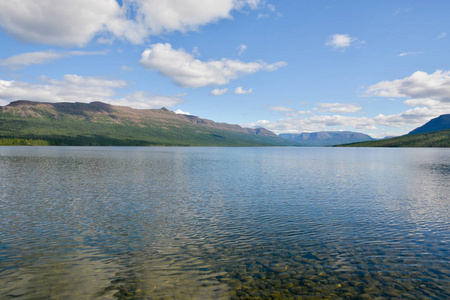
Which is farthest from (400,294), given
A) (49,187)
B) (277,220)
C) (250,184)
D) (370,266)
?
(49,187)

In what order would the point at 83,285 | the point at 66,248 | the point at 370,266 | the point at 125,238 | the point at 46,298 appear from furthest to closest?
the point at 125,238
the point at 66,248
the point at 370,266
the point at 83,285
the point at 46,298

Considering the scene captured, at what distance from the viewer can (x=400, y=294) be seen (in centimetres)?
1296

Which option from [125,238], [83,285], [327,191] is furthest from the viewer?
[327,191]

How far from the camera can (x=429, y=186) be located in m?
46.8

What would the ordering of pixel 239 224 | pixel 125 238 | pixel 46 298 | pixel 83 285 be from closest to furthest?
pixel 46 298, pixel 83 285, pixel 125 238, pixel 239 224

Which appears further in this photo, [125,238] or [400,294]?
[125,238]

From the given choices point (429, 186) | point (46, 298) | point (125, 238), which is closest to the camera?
point (46, 298)

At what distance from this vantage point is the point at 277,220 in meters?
25.6

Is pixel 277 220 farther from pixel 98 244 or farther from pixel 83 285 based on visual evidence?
pixel 83 285

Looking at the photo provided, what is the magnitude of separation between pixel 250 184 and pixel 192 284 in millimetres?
35192

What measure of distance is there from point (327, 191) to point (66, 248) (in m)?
35.2

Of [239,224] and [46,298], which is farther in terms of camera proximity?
[239,224]

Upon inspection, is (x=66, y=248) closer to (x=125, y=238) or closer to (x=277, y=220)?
(x=125, y=238)

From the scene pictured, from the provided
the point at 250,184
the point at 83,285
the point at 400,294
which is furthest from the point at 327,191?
the point at 83,285
